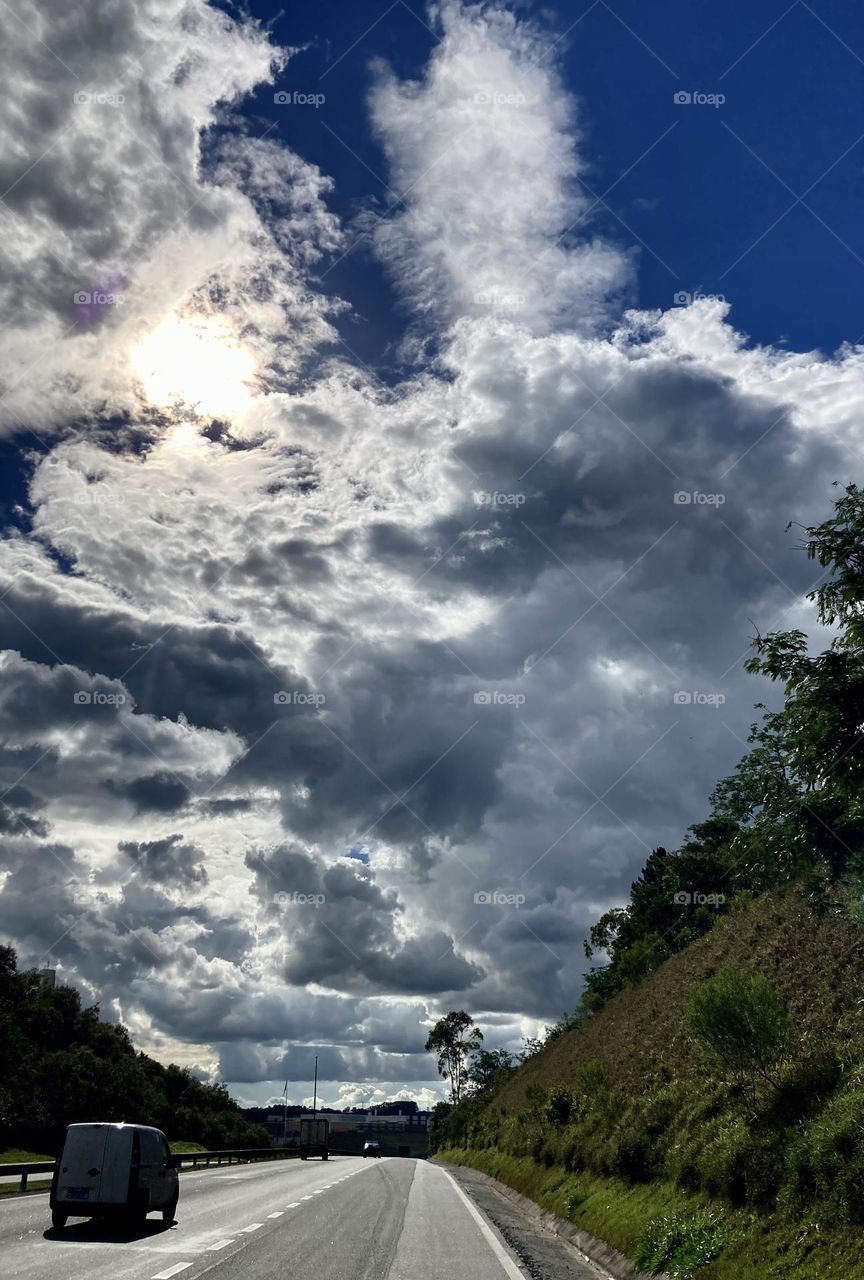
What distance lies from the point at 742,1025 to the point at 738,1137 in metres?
2.04

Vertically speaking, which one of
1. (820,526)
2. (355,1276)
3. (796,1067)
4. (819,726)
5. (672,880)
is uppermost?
(672,880)

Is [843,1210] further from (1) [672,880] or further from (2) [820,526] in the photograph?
(1) [672,880]

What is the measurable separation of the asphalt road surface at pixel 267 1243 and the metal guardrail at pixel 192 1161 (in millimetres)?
1475

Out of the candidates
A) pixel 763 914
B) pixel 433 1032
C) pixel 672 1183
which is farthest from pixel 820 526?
pixel 433 1032

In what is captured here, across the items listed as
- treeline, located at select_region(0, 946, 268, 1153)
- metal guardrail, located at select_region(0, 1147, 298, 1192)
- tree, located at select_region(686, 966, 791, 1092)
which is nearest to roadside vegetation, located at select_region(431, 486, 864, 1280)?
tree, located at select_region(686, 966, 791, 1092)

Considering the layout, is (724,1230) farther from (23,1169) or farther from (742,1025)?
(23,1169)

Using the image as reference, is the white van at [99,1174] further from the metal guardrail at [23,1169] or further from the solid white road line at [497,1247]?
the metal guardrail at [23,1169]

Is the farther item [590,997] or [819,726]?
[590,997]

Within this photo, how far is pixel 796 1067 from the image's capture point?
15.7 m

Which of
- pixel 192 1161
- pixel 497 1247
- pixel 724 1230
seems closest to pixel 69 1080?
pixel 192 1161

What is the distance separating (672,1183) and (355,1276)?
20.6ft

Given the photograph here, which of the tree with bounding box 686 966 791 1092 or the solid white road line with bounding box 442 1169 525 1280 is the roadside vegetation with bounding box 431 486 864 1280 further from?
the solid white road line with bounding box 442 1169 525 1280

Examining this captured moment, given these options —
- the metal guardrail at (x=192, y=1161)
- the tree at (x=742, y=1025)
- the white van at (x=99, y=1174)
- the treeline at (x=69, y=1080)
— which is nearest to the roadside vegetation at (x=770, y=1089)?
the tree at (x=742, y=1025)

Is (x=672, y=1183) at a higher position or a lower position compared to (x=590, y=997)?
lower
